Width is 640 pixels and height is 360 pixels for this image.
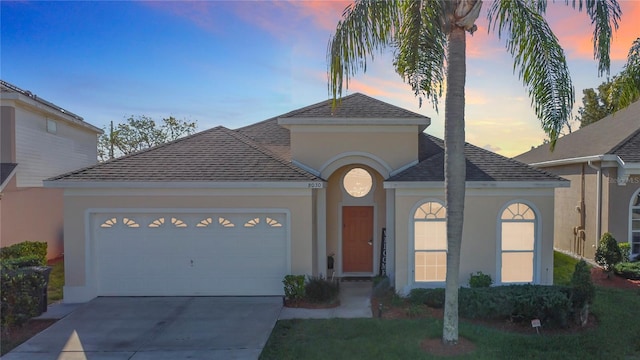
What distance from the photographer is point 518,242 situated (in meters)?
9.81

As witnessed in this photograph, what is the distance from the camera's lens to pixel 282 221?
9.81 metres

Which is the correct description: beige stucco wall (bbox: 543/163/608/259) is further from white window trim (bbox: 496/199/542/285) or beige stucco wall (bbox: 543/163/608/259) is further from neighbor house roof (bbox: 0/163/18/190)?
neighbor house roof (bbox: 0/163/18/190)

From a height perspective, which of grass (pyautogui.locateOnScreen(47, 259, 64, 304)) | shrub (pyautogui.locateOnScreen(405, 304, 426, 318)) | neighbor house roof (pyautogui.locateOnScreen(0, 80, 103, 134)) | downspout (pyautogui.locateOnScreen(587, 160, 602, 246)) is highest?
neighbor house roof (pyautogui.locateOnScreen(0, 80, 103, 134))

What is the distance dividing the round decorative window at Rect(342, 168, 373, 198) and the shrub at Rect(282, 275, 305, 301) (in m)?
3.77

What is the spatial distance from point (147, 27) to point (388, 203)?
9272 millimetres

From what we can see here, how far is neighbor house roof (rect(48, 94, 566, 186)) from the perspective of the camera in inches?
381

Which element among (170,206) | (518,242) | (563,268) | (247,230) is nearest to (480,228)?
(518,242)

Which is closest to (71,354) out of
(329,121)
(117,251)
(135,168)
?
(117,251)

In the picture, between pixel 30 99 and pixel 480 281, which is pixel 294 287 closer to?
pixel 480 281

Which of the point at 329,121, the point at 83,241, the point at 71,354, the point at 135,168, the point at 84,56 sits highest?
the point at 84,56

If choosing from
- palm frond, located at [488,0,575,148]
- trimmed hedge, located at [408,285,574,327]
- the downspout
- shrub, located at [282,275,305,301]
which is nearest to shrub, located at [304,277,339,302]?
shrub, located at [282,275,305,301]

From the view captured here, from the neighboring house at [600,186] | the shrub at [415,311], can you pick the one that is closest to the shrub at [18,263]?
the shrub at [415,311]

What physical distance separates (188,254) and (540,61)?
947 cm

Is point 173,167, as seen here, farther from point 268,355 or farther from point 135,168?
point 268,355
